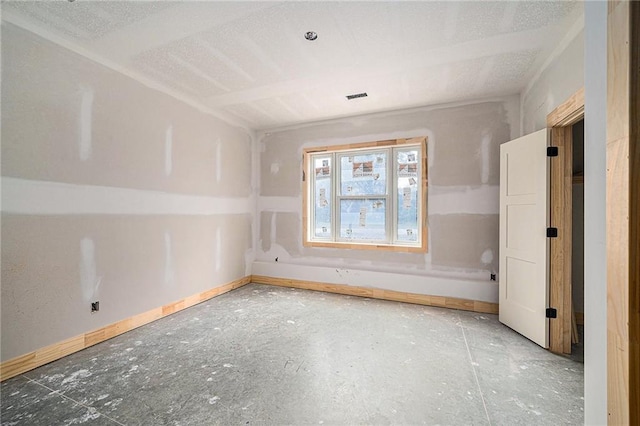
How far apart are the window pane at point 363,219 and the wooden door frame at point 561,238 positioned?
81.4 inches

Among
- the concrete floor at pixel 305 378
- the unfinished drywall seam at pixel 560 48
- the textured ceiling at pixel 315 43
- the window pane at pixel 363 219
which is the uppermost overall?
the textured ceiling at pixel 315 43

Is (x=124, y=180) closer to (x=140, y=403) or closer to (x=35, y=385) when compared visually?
(x=35, y=385)

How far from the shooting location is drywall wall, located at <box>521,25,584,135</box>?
2090mm

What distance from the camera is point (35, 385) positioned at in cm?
197

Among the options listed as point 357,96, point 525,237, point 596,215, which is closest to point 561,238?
point 525,237

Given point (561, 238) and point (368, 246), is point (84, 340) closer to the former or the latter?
point (368, 246)

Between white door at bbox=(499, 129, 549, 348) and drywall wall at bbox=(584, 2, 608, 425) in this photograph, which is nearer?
drywall wall at bbox=(584, 2, 608, 425)

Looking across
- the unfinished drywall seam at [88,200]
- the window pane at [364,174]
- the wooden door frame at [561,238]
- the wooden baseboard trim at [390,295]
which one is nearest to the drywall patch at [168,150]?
the unfinished drywall seam at [88,200]

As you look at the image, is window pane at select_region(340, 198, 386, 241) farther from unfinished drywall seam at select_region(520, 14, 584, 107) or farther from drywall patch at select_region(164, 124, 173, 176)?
drywall patch at select_region(164, 124, 173, 176)

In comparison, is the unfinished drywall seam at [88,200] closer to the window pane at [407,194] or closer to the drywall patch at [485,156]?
the window pane at [407,194]

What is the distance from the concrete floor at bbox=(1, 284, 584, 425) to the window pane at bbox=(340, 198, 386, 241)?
148cm

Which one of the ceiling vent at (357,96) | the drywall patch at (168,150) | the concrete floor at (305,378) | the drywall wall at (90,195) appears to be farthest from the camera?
the ceiling vent at (357,96)

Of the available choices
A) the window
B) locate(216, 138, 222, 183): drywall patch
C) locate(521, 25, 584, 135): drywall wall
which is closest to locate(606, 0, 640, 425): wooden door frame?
locate(521, 25, 584, 135): drywall wall

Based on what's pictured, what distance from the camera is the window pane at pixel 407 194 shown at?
400cm
